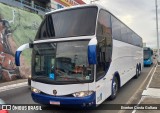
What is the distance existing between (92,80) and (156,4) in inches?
1293

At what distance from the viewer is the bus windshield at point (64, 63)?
6.99 meters

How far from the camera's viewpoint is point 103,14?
860 cm

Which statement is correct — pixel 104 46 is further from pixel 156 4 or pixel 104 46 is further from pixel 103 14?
pixel 156 4

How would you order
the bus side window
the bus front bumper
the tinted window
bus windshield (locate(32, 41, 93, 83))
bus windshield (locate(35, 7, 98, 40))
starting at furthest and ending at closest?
1. the tinted window
2. the bus side window
3. bus windshield (locate(35, 7, 98, 40))
4. bus windshield (locate(32, 41, 93, 83))
5. the bus front bumper

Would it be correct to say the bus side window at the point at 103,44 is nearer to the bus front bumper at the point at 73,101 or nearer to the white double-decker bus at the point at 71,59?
the white double-decker bus at the point at 71,59

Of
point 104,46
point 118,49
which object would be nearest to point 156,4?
point 118,49

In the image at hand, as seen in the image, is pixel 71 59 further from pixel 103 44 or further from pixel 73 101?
pixel 103 44

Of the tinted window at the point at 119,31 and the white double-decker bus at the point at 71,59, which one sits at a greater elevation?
the tinted window at the point at 119,31

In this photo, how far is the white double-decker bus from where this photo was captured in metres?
6.95

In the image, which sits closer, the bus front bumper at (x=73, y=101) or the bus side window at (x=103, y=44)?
the bus front bumper at (x=73, y=101)

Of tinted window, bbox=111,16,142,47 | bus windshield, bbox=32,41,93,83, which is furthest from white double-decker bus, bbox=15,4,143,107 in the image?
tinted window, bbox=111,16,142,47

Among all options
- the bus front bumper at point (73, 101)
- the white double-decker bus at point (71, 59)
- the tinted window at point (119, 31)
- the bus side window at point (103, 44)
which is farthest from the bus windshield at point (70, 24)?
the tinted window at point (119, 31)

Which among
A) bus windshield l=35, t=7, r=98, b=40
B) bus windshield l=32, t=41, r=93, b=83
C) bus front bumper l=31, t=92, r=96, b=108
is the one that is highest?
bus windshield l=35, t=7, r=98, b=40

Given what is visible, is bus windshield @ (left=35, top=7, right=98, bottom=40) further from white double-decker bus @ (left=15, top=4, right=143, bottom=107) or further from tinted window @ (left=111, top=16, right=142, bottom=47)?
tinted window @ (left=111, top=16, right=142, bottom=47)
